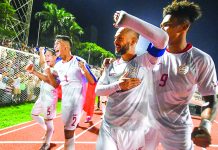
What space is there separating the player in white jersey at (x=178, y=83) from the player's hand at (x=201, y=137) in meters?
0.35

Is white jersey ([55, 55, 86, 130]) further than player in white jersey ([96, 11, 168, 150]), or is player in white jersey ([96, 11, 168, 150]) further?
white jersey ([55, 55, 86, 130])

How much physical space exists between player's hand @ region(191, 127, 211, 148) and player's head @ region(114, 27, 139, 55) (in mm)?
1337

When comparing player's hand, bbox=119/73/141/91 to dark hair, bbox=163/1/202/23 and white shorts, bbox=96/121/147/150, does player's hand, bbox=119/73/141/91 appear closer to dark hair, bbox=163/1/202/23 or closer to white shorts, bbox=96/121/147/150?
white shorts, bbox=96/121/147/150

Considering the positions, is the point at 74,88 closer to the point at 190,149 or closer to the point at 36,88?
the point at 190,149

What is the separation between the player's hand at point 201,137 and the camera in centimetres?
251

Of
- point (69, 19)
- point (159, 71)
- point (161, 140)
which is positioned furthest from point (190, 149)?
point (69, 19)

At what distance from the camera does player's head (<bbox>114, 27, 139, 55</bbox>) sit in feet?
11.5

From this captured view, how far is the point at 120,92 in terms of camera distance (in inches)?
135

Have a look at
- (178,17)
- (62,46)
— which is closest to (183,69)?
(178,17)

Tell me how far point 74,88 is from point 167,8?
292cm

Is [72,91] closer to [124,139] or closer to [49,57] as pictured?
[49,57]

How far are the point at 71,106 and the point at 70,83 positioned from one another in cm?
45

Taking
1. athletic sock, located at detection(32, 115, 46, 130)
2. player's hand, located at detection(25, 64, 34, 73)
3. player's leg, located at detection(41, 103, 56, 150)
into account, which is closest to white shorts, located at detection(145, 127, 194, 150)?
player's hand, located at detection(25, 64, 34, 73)

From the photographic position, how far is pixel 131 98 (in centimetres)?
342
